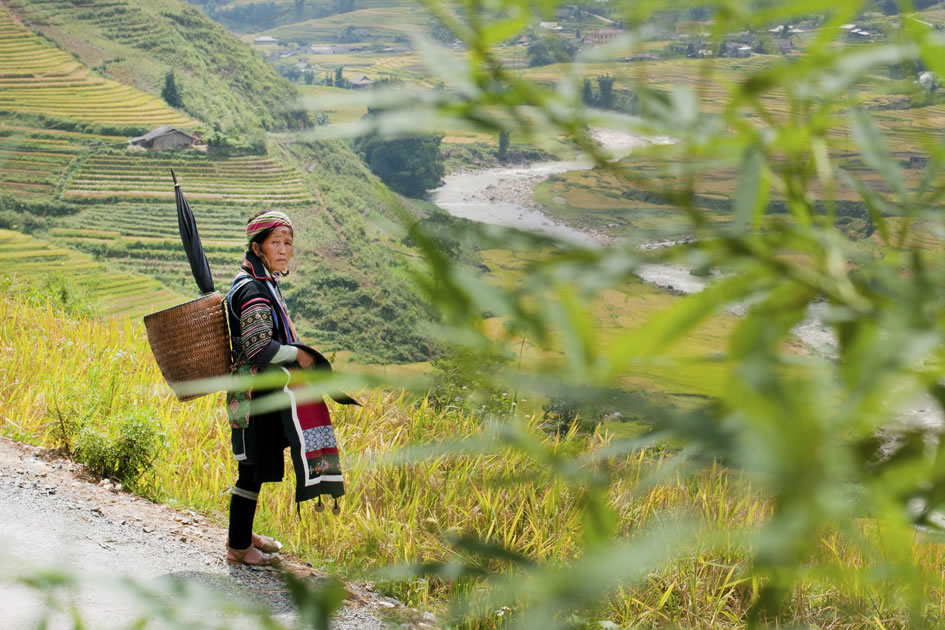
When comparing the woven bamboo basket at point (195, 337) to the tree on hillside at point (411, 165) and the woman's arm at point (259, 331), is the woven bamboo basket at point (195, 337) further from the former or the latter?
the tree on hillside at point (411, 165)

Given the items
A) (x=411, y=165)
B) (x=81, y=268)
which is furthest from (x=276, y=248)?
(x=411, y=165)

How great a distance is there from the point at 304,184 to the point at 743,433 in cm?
3279

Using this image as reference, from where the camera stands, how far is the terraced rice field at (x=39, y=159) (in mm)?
27578

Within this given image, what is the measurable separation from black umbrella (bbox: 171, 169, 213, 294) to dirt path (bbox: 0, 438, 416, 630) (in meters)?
0.93

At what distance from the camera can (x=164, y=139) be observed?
95.1 ft

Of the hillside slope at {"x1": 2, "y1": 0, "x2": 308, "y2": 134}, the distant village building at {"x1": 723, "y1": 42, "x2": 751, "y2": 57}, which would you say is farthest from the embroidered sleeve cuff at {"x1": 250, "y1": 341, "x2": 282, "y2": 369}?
the hillside slope at {"x1": 2, "y1": 0, "x2": 308, "y2": 134}

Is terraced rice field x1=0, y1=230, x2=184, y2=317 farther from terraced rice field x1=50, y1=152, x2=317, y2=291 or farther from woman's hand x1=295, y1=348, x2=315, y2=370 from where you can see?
woman's hand x1=295, y1=348, x2=315, y2=370

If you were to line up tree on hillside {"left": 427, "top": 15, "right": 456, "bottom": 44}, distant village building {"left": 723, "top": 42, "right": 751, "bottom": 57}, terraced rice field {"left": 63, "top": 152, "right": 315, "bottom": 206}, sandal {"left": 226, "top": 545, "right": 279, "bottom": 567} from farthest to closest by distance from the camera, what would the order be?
terraced rice field {"left": 63, "top": 152, "right": 315, "bottom": 206}
sandal {"left": 226, "top": 545, "right": 279, "bottom": 567}
distant village building {"left": 723, "top": 42, "right": 751, "bottom": 57}
tree on hillside {"left": 427, "top": 15, "right": 456, "bottom": 44}

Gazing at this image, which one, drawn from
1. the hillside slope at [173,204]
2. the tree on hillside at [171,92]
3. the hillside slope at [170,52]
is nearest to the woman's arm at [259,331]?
the hillside slope at [173,204]

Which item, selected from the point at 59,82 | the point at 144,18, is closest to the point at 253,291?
the point at 59,82

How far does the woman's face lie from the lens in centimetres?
279

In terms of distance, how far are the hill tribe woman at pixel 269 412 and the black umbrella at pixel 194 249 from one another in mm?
348

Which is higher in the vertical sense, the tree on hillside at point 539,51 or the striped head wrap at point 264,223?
the tree on hillside at point 539,51

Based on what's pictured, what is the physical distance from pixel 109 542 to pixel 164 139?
2806cm
